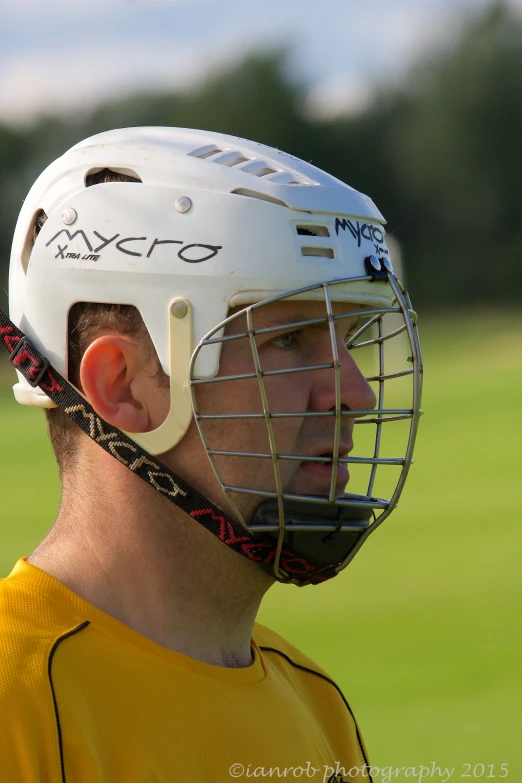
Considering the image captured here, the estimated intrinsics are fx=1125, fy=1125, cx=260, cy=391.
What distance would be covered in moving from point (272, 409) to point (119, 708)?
60cm

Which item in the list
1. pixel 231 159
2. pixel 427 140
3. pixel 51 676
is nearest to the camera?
pixel 51 676

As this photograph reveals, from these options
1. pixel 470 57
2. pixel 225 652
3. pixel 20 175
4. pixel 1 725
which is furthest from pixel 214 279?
pixel 470 57

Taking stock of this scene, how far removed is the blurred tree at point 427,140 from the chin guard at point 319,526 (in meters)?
35.8

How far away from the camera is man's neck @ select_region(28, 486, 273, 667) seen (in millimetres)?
2070

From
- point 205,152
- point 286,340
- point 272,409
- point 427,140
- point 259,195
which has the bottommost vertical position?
point 272,409

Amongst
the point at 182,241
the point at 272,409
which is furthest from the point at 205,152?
the point at 272,409

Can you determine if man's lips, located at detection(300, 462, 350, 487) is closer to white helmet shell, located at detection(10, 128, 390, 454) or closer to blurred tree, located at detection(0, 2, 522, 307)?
white helmet shell, located at detection(10, 128, 390, 454)

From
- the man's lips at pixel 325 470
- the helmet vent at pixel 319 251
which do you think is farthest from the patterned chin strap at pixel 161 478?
the helmet vent at pixel 319 251

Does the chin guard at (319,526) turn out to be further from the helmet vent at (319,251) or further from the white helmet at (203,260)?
the helmet vent at (319,251)

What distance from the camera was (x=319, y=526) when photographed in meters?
2.09

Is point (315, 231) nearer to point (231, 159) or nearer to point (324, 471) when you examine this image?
point (231, 159)

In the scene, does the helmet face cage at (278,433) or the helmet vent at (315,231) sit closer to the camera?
the helmet face cage at (278,433)

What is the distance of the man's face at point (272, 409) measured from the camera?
6.88 ft

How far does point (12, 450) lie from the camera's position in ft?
58.3
